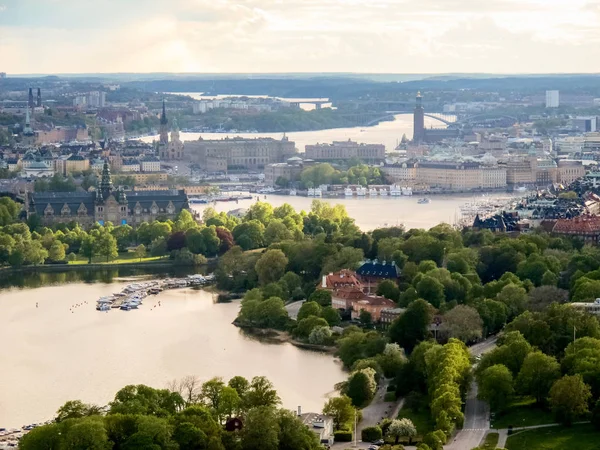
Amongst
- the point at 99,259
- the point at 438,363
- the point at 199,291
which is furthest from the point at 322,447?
the point at 99,259

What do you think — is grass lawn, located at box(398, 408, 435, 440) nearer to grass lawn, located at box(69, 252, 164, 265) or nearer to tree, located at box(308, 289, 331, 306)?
tree, located at box(308, 289, 331, 306)

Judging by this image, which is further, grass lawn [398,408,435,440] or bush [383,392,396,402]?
bush [383,392,396,402]

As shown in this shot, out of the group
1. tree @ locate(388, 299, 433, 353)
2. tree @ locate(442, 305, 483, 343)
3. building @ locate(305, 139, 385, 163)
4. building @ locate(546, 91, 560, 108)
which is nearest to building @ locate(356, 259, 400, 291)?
tree @ locate(442, 305, 483, 343)

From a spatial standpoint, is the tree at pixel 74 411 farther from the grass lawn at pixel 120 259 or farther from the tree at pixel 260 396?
the grass lawn at pixel 120 259

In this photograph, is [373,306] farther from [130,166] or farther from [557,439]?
[130,166]

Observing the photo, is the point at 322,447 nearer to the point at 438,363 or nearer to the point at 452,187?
the point at 438,363

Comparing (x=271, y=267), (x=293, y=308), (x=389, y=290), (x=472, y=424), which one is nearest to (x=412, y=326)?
(x=389, y=290)
